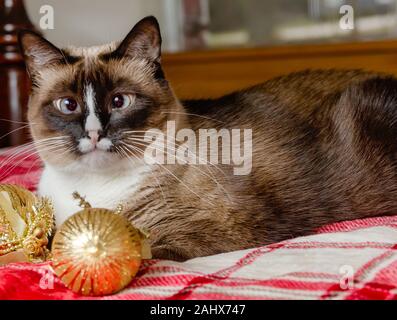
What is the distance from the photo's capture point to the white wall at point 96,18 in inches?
119

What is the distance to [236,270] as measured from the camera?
38.4 inches

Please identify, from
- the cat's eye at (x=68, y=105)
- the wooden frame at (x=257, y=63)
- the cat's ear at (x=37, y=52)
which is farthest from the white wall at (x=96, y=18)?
the cat's eye at (x=68, y=105)

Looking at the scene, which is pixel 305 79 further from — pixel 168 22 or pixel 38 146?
pixel 168 22

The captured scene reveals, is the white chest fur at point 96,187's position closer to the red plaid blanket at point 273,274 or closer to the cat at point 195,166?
the cat at point 195,166

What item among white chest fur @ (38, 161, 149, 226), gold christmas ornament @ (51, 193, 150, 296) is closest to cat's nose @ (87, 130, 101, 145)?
white chest fur @ (38, 161, 149, 226)

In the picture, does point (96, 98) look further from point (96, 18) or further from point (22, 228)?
point (96, 18)

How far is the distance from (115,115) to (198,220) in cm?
26

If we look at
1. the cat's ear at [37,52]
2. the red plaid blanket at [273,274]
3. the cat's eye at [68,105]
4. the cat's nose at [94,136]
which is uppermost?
the cat's ear at [37,52]

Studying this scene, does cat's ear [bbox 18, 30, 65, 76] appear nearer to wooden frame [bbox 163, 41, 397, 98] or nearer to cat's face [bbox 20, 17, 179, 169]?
cat's face [bbox 20, 17, 179, 169]

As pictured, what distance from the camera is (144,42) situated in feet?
4.09

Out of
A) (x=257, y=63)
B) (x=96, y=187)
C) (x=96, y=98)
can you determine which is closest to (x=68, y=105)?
(x=96, y=98)

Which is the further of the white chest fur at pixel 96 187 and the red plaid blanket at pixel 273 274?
the white chest fur at pixel 96 187

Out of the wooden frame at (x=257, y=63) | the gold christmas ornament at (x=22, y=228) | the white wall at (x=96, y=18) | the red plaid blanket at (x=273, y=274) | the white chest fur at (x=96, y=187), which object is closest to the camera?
the red plaid blanket at (x=273, y=274)

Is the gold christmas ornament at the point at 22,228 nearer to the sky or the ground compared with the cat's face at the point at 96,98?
nearer to the ground
